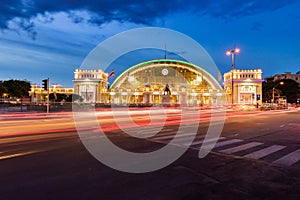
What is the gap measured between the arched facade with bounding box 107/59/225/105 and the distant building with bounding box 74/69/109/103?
6829 mm

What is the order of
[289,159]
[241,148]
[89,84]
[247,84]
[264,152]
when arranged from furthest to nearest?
[89,84]
[247,84]
[241,148]
[264,152]
[289,159]

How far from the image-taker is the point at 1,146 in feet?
29.0

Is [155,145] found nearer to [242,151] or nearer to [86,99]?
[242,151]

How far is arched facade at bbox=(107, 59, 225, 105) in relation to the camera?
106 m

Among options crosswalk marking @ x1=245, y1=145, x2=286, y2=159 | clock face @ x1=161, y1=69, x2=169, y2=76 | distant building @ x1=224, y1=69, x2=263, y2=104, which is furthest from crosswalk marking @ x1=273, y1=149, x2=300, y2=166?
clock face @ x1=161, y1=69, x2=169, y2=76

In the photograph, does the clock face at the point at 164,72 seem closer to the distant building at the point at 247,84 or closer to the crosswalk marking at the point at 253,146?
the distant building at the point at 247,84

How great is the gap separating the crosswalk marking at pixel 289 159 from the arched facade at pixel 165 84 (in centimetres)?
9467

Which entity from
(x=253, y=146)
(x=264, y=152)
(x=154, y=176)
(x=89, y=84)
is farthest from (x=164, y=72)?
(x=154, y=176)

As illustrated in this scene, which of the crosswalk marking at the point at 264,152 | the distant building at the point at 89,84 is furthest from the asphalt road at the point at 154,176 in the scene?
the distant building at the point at 89,84

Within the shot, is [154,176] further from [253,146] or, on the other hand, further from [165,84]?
[165,84]

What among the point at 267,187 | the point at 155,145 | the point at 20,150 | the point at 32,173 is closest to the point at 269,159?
the point at 267,187

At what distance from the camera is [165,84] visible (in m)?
108

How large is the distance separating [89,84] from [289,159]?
327 ft

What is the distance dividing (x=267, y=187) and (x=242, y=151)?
343 cm
